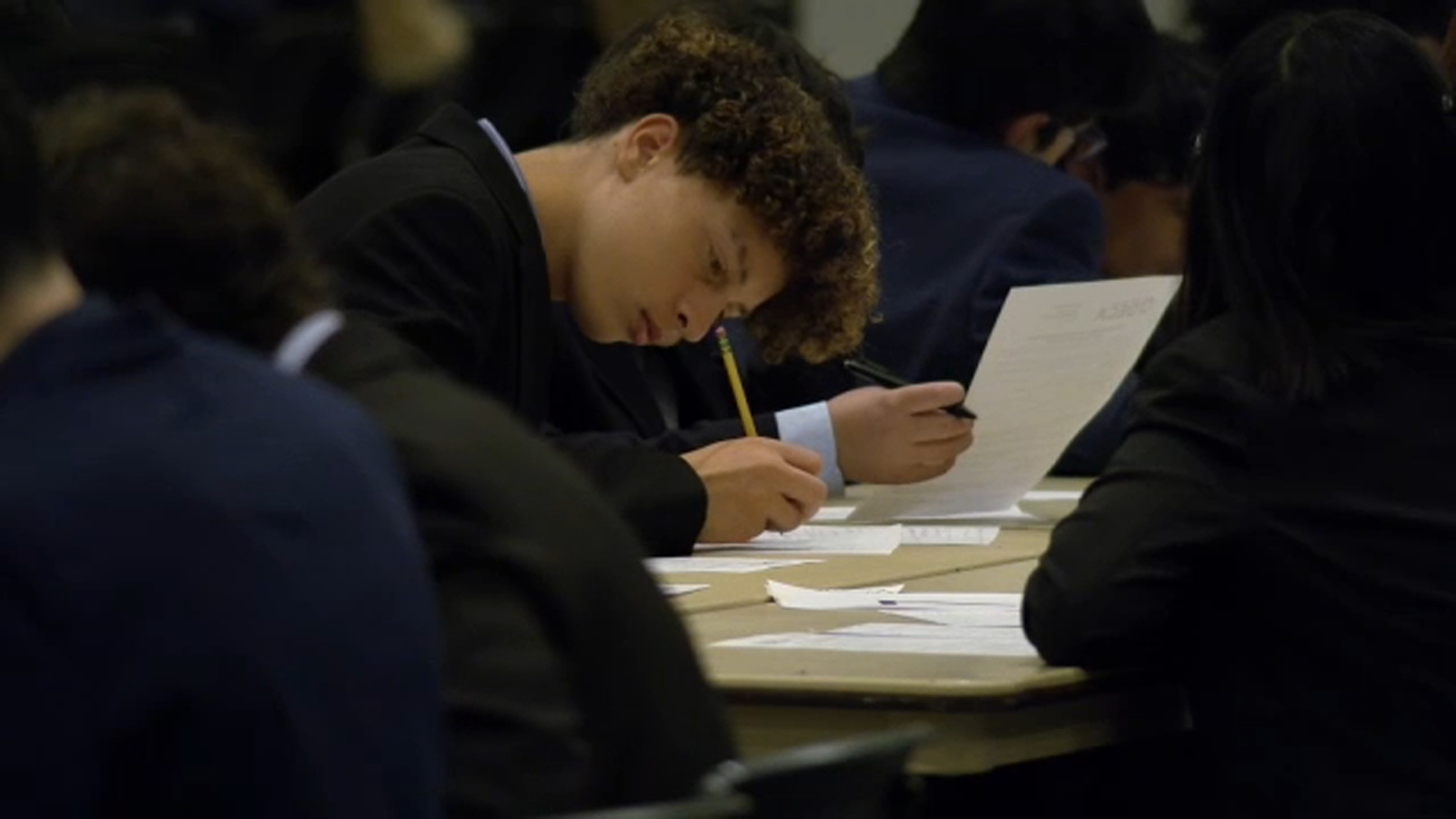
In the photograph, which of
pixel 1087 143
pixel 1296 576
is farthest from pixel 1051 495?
pixel 1296 576

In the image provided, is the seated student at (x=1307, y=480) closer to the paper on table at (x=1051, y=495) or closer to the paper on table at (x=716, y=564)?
the paper on table at (x=716, y=564)

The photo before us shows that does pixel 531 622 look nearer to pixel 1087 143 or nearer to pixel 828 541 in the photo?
pixel 828 541

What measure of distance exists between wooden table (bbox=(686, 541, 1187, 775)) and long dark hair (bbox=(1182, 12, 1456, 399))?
0.34m

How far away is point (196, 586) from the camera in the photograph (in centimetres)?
133

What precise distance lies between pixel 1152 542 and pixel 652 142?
2.71 feet

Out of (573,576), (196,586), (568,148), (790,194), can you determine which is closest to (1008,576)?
(790,194)

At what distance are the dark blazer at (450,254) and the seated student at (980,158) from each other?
1.13 meters

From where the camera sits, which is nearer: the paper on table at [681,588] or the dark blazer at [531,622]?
the dark blazer at [531,622]

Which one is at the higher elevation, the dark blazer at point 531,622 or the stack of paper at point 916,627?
the dark blazer at point 531,622

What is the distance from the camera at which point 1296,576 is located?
2463 mm

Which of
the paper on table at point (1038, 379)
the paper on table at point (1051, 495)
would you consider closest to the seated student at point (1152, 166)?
the paper on table at point (1051, 495)

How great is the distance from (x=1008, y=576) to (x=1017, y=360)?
426mm

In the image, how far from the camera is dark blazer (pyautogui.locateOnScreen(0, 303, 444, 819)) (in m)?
1.33

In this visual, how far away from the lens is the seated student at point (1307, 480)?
2.45m
